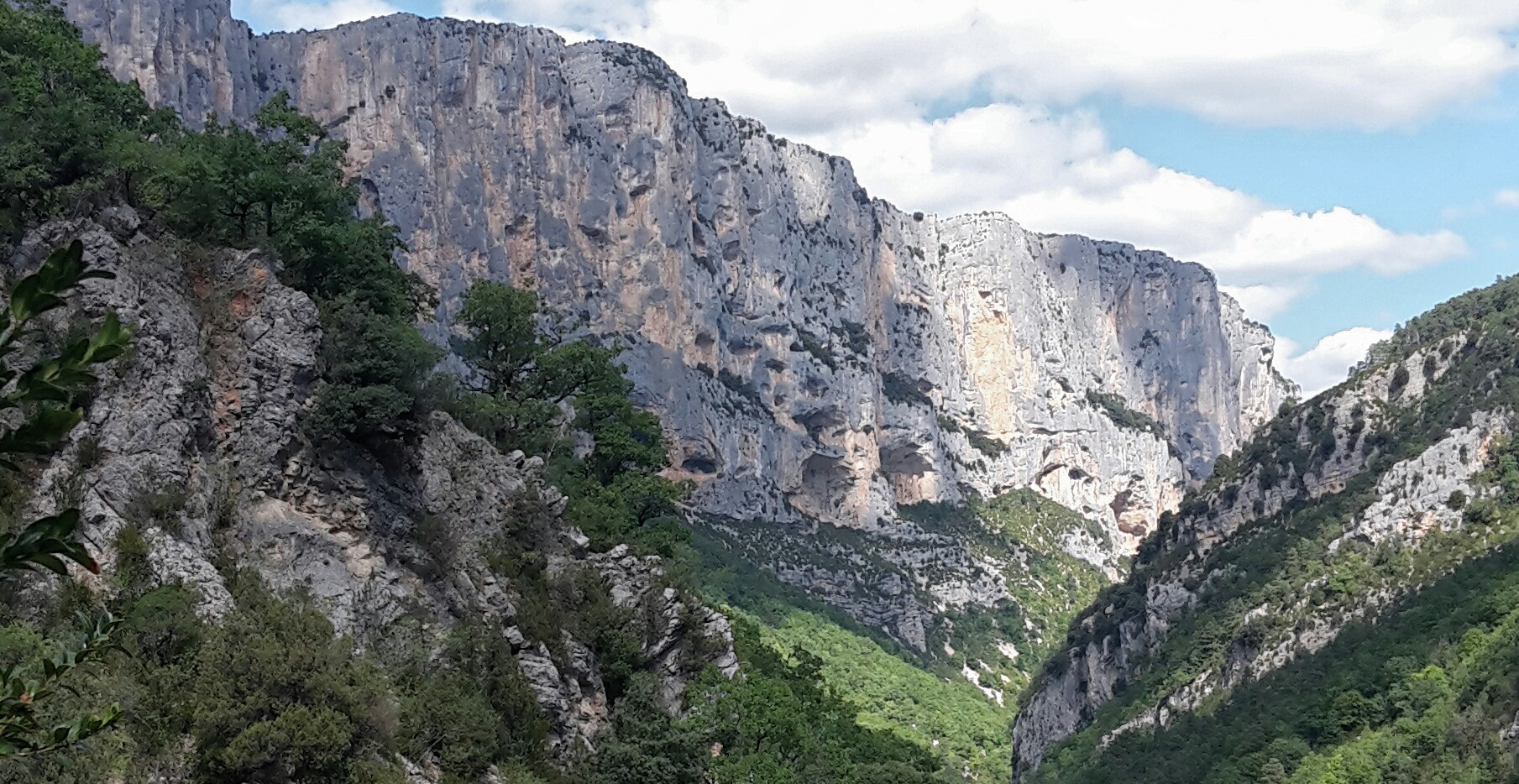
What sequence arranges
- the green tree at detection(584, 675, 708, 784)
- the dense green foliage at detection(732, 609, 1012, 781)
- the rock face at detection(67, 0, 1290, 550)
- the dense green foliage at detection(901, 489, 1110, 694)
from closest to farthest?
1. the green tree at detection(584, 675, 708, 784)
2. the dense green foliage at detection(732, 609, 1012, 781)
3. the rock face at detection(67, 0, 1290, 550)
4. the dense green foliage at detection(901, 489, 1110, 694)

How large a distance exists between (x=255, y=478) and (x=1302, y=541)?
65871mm

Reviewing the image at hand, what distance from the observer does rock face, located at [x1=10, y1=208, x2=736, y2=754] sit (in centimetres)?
2473

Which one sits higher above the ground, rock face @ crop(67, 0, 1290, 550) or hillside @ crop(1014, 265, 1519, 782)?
rock face @ crop(67, 0, 1290, 550)

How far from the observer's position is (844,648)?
114 metres

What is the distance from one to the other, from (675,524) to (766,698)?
390 inches

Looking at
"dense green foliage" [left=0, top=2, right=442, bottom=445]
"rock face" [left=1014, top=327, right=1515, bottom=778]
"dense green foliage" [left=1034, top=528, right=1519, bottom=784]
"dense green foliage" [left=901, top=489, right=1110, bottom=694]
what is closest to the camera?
"dense green foliage" [left=0, top=2, right=442, bottom=445]

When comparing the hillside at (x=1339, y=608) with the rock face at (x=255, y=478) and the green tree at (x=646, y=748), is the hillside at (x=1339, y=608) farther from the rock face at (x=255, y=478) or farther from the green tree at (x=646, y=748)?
the rock face at (x=255, y=478)

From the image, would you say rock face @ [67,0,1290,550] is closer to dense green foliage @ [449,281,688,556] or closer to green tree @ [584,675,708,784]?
dense green foliage @ [449,281,688,556]

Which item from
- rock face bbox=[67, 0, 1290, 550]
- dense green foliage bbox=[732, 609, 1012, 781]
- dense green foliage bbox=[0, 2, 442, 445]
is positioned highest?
rock face bbox=[67, 0, 1290, 550]

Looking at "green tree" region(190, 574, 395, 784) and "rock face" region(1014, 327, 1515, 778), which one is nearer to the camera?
"green tree" region(190, 574, 395, 784)

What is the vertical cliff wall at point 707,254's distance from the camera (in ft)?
393

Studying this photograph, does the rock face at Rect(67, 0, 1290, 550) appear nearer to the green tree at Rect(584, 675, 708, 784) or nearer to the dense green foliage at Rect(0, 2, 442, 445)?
the dense green foliage at Rect(0, 2, 442, 445)

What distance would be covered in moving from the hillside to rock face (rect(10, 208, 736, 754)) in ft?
114

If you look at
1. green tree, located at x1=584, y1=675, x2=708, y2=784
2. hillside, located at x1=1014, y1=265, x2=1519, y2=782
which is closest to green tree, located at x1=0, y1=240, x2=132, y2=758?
green tree, located at x1=584, y1=675, x2=708, y2=784
